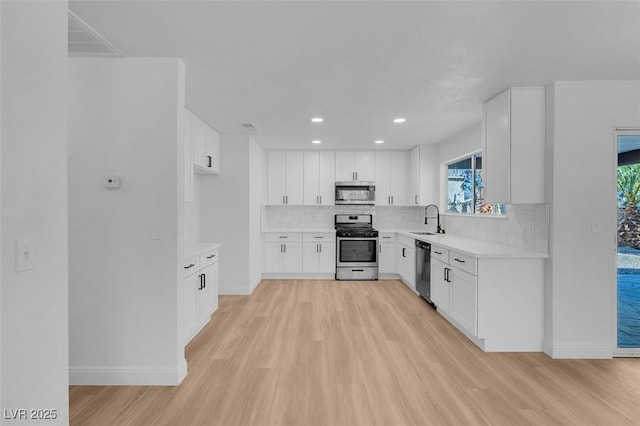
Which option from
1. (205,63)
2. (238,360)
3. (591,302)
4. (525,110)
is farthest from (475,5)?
(238,360)

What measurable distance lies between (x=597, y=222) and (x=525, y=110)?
4.00ft

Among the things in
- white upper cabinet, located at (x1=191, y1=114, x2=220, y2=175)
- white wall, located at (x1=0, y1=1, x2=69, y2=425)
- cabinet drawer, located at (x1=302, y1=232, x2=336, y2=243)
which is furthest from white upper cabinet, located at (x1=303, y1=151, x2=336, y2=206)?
white wall, located at (x1=0, y1=1, x2=69, y2=425)

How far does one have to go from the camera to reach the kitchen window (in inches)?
171

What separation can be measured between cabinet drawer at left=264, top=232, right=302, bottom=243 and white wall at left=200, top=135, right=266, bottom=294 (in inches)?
41.6

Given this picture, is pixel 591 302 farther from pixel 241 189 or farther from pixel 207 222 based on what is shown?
pixel 207 222

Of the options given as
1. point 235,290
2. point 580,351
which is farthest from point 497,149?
point 235,290

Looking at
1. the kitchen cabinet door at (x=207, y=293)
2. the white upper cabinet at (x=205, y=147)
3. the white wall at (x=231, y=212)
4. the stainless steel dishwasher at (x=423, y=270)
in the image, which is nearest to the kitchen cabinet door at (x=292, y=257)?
the white wall at (x=231, y=212)

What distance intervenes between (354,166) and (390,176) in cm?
75

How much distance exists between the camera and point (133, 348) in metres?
2.45

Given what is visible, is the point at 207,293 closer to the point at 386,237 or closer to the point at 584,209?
the point at 386,237

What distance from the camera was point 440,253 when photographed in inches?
156

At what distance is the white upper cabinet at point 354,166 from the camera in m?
6.25

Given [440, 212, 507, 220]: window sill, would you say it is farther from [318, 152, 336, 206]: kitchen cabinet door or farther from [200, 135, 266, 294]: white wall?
[200, 135, 266, 294]: white wall

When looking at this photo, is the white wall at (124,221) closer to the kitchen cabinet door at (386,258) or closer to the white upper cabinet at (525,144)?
the white upper cabinet at (525,144)
